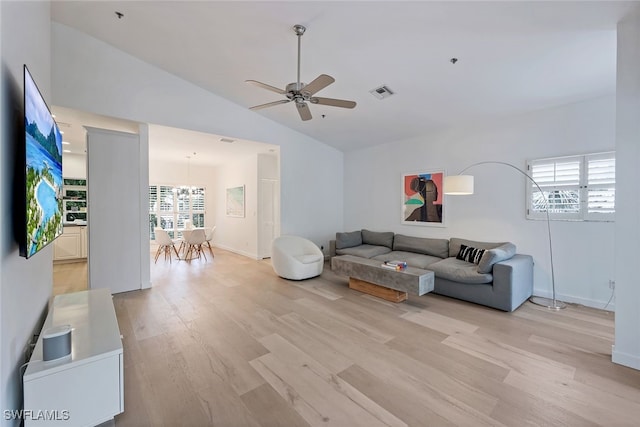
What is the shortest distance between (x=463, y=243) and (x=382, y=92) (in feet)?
9.44

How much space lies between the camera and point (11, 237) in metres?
1.56

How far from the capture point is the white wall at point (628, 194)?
224cm

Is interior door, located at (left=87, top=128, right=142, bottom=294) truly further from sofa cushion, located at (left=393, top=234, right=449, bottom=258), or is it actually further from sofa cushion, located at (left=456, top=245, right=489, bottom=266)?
sofa cushion, located at (left=456, top=245, right=489, bottom=266)

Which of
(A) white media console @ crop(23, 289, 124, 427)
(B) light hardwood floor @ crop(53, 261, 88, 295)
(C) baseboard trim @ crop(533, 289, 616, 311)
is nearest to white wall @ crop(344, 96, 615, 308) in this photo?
(C) baseboard trim @ crop(533, 289, 616, 311)

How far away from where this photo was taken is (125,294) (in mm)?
4098

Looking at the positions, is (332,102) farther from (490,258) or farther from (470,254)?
(470,254)

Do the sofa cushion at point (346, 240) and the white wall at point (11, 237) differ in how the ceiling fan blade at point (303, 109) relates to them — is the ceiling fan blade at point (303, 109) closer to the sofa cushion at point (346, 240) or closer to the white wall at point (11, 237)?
the white wall at point (11, 237)

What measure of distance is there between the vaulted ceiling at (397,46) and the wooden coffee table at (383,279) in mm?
2619

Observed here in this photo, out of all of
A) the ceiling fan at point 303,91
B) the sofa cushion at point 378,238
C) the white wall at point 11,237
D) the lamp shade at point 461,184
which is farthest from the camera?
the sofa cushion at point 378,238

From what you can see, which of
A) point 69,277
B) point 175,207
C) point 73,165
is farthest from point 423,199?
point 73,165

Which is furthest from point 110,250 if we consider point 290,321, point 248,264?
point 290,321

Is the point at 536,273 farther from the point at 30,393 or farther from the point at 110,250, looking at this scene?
the point at 110,250

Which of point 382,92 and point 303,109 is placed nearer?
point 303,109

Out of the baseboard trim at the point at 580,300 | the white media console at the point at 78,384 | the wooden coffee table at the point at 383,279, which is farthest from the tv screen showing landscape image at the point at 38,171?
the baseboard trim at the point at 580,300
